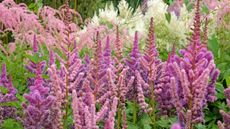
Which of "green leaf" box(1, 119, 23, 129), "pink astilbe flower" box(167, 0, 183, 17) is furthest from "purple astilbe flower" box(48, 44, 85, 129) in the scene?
"pink astilbe flower" box(167, 0, 183, 17)

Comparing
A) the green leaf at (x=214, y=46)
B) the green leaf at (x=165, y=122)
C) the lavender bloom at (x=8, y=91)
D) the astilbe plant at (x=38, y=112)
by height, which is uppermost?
the green leaf at (x=214, y=46)

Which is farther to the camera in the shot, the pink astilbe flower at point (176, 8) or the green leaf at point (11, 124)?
the pink astilbe flower at point (176, 8)

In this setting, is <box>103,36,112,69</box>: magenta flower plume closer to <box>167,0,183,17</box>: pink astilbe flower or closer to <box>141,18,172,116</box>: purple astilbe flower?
→ <box>141,18,172,116</box>: purple astilbe flower

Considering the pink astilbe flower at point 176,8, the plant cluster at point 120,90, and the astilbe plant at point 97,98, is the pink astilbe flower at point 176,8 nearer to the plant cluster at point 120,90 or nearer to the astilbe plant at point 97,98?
the plant cluster at point 120,90

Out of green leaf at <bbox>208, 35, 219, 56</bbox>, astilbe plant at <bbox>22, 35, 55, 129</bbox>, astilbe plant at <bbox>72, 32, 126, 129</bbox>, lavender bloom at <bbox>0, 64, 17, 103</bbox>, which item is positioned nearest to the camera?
astilbe plant at <bbox>72, 32, 126, 129</bbox>

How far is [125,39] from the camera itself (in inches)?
188

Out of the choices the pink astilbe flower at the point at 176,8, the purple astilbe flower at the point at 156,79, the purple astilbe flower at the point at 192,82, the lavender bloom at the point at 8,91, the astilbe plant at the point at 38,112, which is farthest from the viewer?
the pink astilbe flower at the point at 176,8

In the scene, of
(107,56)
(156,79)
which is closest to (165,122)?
(156,79)

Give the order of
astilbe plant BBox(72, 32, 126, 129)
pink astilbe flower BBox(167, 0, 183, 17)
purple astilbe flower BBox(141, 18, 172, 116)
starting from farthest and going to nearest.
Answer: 1. pink astilbe flower BBox(167, 0, 183, 17)
2. purple astilbe flower BBox(141, 18, 172, 116)
3. astilbe plant BBox(72, 32, 126, 129)

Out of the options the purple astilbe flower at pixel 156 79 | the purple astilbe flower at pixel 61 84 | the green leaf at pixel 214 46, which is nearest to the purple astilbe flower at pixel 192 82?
the purple astilbe flower at pixel 156 79

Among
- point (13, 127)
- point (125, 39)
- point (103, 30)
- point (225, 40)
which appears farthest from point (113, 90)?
point (103, 30)

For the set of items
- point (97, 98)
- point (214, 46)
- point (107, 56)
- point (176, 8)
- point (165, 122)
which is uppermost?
point (176, 8)

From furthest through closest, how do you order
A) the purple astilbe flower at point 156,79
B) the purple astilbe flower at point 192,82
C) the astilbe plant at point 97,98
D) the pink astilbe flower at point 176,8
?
the pink astilbe flower at point 176,8, the purple astilbe flower at point 156,79, the purple astilbe flower at point 192,82, the astilbe plant at point 97,98

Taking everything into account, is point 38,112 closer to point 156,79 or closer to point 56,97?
point 56,97
